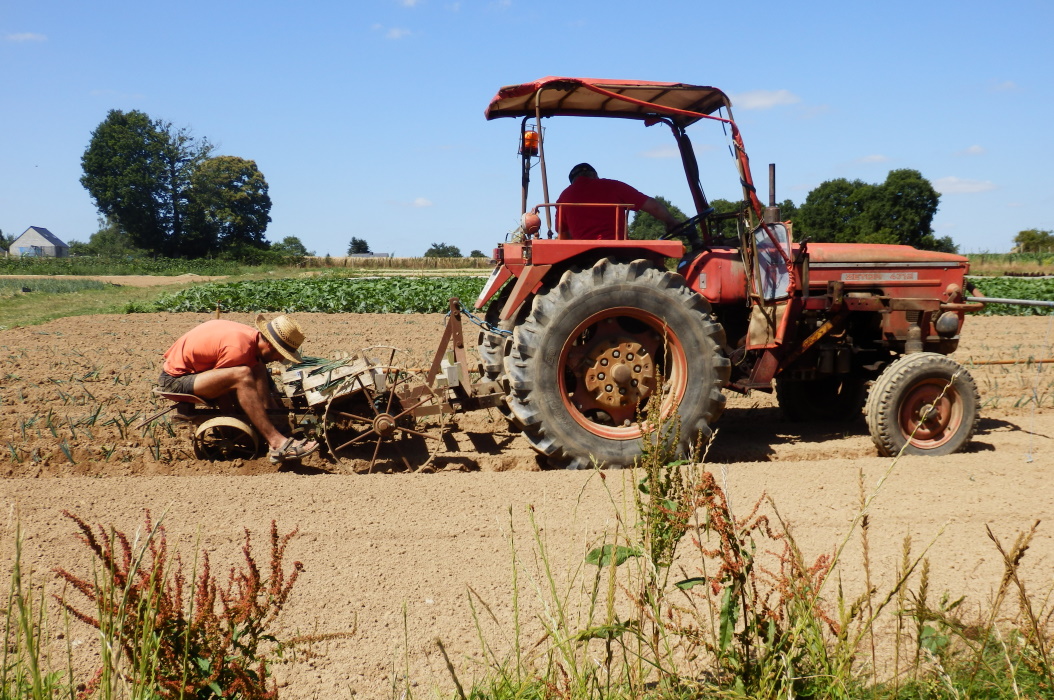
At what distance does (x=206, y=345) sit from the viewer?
16.5 ft

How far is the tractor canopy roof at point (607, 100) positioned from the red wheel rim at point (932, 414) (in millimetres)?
2340

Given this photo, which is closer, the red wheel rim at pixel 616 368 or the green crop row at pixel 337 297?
the red wheel rim at pixel 616 368

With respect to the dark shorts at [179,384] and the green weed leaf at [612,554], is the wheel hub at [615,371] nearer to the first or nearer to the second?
the dark shorts at [179,384]

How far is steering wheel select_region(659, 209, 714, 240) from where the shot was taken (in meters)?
5.68

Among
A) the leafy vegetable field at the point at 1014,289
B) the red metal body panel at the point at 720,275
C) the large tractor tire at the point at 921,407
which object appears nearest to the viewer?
the large tractor tire at the point at 921,407

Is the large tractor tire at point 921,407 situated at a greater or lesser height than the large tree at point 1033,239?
lesser

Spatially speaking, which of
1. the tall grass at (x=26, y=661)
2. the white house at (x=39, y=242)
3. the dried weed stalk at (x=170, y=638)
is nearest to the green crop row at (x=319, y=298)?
the tall grass at (x=26, y=661)

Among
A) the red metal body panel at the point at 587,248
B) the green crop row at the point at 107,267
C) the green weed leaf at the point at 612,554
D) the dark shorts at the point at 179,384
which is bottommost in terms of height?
the green weed leaf at the point at 612,554

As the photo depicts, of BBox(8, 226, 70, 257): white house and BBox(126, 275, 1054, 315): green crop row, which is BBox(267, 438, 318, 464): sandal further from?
BBox(8, 226, 70, 257): white house

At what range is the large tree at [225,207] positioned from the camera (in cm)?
5891

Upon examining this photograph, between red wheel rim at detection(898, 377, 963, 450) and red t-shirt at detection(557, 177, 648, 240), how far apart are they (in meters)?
2.27

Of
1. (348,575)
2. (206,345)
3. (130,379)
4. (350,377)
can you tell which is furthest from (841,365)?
(130,379)

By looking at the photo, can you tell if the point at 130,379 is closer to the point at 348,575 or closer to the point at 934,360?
the point at 348,575

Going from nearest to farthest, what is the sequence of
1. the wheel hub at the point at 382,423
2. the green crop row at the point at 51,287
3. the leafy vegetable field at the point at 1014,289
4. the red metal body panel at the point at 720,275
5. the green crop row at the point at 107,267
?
the wheel hub at the point at 382,423 → the red metal body panel at the point at 720,275 → the leafy vegetable field at the point at 1014,289 → the green crop row at the point at 51,287 → the green crop row at the point at 107,267
